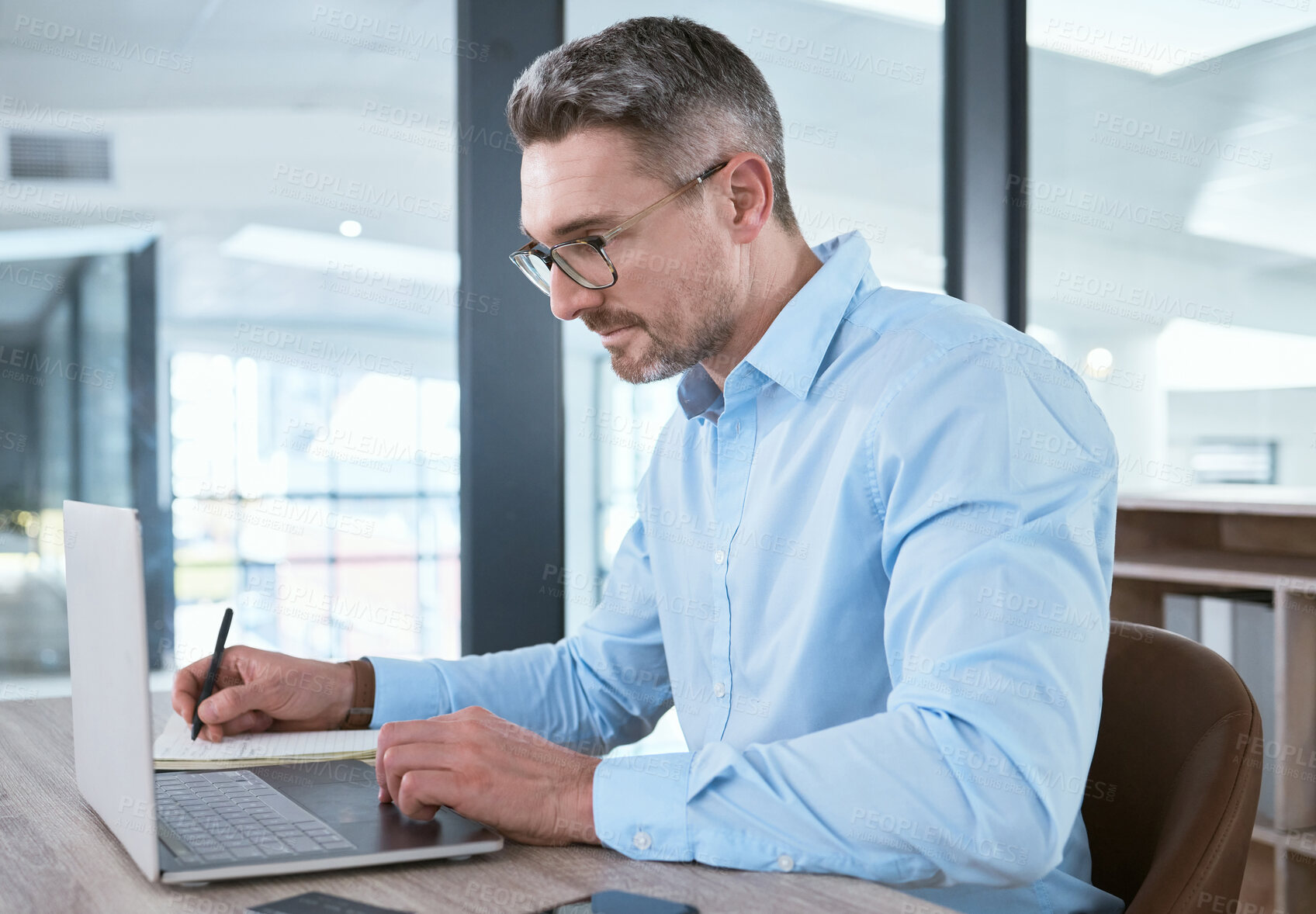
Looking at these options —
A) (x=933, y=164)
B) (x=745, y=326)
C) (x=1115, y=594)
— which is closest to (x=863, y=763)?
(x=745, y=326)

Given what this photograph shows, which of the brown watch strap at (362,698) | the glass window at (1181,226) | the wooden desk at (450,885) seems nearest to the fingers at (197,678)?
the brown watch strap at (362,698)

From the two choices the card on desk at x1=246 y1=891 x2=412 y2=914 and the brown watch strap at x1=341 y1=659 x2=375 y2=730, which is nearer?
the card on desk at x1=246 y1=891 x2=412 y2=914

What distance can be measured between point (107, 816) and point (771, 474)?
2.28 ft

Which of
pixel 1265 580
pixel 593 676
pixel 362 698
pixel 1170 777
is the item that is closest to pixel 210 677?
pixel 362 698

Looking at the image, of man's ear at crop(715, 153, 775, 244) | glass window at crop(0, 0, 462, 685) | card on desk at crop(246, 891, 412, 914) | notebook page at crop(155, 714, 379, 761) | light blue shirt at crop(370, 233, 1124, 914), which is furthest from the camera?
glass window at crop(0, 0, 462, 685)

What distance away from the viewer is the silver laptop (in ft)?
2.44

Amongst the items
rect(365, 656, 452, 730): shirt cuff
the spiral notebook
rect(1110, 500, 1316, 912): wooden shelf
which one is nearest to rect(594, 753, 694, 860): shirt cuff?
the spiral notebook

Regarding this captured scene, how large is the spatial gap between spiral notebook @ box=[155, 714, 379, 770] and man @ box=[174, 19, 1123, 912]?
27mm

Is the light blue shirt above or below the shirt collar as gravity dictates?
below

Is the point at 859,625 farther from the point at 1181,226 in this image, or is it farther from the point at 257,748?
the point at 1181,226

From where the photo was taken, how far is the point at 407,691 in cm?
125

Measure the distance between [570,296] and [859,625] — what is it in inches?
18.9

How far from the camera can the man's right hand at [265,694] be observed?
1137 mm

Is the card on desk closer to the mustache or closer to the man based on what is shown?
the man
